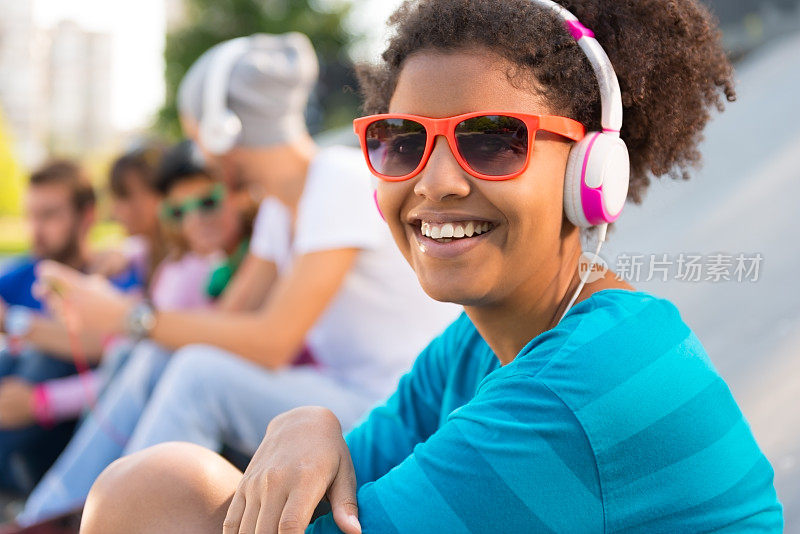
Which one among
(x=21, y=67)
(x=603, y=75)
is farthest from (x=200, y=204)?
(x=21, y=67)

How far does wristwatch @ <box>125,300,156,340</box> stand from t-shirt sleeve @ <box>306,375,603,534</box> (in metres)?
1.97

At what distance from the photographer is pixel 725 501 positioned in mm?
1226

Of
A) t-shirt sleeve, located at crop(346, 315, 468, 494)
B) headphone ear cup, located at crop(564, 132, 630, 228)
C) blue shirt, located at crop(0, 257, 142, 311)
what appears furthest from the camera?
blue shirt, located at crop(0, 257, 142, 311)

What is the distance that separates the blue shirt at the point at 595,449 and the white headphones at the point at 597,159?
0.49 ft

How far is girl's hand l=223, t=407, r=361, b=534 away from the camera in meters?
1.24

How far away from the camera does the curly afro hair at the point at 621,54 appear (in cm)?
137

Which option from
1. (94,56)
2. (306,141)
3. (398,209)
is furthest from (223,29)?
(94,56)

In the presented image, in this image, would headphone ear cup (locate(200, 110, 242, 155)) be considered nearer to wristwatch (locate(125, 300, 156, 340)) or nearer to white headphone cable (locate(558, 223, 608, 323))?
wristwatch (locate(125, 300, 156, 340))

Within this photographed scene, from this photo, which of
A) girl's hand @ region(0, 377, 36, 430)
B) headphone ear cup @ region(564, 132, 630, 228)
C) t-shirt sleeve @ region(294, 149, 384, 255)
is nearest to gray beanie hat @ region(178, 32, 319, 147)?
t-shirt sleeve @ region(294, 149, 384, 255)

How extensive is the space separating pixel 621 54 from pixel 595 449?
27.2 inches

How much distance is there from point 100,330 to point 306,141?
1.05m

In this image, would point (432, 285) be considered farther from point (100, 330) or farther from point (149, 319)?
point (100, 330)

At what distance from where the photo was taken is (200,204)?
12.5ft

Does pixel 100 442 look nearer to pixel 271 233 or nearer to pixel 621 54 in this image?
pixel 271 233
